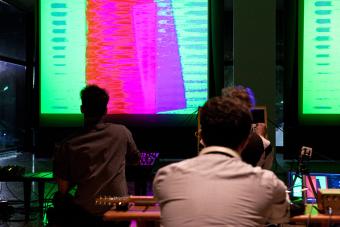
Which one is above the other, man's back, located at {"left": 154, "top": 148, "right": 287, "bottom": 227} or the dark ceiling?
the dark ceiling

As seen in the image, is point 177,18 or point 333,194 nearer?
point 333,194

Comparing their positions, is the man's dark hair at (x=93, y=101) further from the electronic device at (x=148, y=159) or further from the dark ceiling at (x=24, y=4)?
the dark ceiling at (x=24, y=4)

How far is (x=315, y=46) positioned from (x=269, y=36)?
57 centimetres

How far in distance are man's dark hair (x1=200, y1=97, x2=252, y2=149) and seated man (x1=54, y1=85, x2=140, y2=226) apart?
1247mm

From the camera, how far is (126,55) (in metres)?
4.90

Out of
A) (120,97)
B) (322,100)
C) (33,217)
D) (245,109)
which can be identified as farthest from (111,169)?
(322,100)

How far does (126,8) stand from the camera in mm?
4879

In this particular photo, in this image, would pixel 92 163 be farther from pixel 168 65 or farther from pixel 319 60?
pixel 319 60

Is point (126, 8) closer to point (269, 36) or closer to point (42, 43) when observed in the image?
point (42, 43)

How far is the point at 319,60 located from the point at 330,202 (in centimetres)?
277

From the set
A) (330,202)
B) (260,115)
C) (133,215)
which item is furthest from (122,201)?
(260,115)

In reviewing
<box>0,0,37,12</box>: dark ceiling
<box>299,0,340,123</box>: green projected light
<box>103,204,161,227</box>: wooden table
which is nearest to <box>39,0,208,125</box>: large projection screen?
<box>299,0,340,123</box>: green projected light

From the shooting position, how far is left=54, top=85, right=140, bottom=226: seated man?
8.33ft

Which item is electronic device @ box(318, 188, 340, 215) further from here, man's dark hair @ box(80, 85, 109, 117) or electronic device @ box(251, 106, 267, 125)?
man's dark hair @ box(80, 85, 109, 117)
